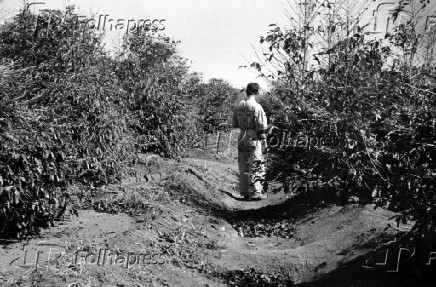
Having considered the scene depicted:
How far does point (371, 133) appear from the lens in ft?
15.8

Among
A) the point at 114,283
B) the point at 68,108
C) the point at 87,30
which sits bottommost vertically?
the point at 114,283

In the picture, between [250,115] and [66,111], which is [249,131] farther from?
[66,111]

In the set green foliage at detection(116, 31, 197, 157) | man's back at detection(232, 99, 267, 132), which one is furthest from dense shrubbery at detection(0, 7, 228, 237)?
man's back at detection(232, 99, 267, 132)

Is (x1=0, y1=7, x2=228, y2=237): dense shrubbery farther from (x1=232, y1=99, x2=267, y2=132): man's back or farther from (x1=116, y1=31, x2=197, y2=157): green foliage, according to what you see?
(x1=232, y1=99, x2=267, y2=132): man's back

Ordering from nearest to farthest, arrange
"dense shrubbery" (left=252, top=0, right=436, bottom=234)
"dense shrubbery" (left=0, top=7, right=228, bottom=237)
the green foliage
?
"dense shrubbery" (left=252, top=0, right=436, bottom=234)
"dense shrubbery" (left=0, top=7, right=228, bottom=237)
the green foliage

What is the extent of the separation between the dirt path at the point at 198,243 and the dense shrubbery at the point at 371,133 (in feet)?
1.99

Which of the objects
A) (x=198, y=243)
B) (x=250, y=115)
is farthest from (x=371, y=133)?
(x=250, y=115)

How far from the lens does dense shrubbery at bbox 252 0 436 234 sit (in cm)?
427

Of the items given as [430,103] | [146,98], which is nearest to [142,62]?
[146,98]

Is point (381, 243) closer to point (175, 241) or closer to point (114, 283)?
point (175, 241)

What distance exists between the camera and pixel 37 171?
17.7 ft

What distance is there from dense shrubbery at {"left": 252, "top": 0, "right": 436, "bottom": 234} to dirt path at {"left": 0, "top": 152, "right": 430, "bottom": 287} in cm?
61

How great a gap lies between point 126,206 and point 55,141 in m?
1.91

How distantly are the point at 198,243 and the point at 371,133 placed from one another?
8.51 feet
